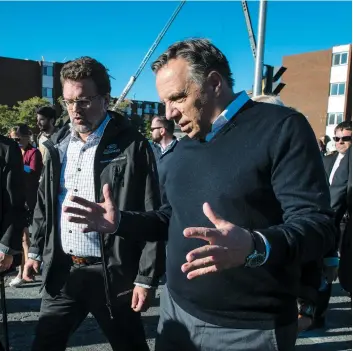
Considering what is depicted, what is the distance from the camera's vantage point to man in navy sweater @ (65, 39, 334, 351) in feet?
4.91

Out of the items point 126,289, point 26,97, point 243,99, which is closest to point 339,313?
point 126,289

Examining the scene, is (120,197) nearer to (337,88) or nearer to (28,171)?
(28,171)

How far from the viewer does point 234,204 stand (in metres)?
1.63

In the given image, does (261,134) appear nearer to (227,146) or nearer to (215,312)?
(227,146)

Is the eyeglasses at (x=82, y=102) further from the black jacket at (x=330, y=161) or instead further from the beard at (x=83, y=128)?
the black jacket at (x=330, y=161)

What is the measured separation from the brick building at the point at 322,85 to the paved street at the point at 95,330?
138 ft

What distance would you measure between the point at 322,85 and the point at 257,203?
164ft

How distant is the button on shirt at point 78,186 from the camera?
254cm

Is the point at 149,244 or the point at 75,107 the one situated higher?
the point at 75,107

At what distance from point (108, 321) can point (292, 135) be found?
1645mm

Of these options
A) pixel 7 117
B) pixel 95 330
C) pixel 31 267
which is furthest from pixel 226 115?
pixel 7 117

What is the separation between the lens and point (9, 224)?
296 cm

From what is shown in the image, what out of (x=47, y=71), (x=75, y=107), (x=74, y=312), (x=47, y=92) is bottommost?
(x=74, y=312)

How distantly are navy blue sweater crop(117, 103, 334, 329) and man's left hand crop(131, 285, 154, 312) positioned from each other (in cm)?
62
